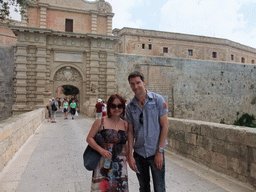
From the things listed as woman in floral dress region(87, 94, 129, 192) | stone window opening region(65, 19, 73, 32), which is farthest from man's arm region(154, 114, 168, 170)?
stone window opening region(65, 19, 73, 32)

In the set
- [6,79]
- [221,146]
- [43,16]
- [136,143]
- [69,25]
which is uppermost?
[43,16]

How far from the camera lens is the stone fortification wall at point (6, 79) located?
1384cm

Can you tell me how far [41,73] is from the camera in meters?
14.1

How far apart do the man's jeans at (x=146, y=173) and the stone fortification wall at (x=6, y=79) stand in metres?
14.4

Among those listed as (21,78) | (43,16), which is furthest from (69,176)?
(43,16)

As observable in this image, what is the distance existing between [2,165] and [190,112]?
16.6m

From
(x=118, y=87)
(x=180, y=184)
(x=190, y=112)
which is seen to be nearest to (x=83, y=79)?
(x=118, y=87)

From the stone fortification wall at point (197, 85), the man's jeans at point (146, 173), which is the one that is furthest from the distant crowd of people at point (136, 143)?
the stone fortification wall at point (197, 85)

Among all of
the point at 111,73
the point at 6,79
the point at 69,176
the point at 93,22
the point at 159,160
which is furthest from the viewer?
the point at 93,22

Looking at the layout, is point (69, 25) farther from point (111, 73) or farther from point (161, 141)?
point (161, 141)

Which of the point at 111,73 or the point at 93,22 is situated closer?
the point at 111,73

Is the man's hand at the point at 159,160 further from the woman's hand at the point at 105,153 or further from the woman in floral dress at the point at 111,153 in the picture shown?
the woman's hand at the point at 105,153

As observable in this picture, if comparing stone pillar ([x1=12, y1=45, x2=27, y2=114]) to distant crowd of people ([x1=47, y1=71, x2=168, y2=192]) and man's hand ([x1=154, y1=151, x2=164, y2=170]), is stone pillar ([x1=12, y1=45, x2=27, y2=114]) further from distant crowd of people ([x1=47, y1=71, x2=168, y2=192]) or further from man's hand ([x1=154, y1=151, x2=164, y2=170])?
man's hand ([x1=154, y1=151, x2=164, y2=170])

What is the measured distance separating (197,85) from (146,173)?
17794 millimetres
